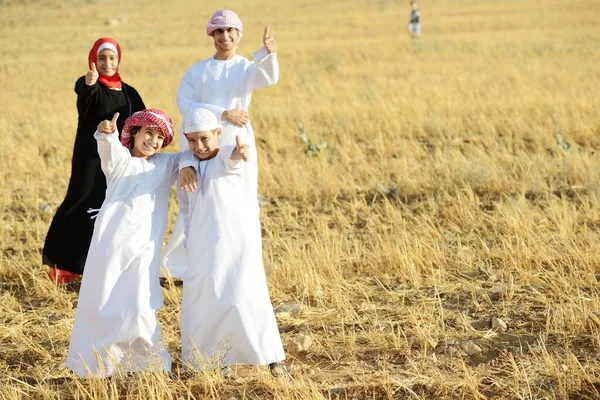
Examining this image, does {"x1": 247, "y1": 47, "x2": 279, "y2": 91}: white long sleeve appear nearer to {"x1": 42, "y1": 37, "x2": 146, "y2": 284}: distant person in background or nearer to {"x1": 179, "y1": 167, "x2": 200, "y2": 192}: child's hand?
{"x1": 42, "y1": 37, "x2": 146, "y2": 284}: distant person in background

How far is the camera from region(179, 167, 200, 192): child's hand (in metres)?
3.90

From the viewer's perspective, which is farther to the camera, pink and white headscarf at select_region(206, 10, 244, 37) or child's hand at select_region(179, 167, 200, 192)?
pink and white headscarf at select_region(206, 10, 244, 37)

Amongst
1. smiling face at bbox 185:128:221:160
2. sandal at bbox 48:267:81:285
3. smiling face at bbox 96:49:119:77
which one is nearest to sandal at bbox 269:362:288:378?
smiling face at bbox 185:128:221:160

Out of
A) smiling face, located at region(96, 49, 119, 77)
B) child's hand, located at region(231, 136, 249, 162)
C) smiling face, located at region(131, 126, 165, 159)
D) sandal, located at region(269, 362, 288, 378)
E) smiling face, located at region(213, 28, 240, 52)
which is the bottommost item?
sandal, located at region(269, 362, 288, 378)

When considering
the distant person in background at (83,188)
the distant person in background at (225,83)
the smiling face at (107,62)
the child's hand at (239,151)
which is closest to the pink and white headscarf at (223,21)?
the distant person in background at (225,83)

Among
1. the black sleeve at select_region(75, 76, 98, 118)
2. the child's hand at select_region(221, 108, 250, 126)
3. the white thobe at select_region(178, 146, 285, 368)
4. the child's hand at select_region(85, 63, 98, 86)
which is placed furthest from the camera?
the black sleeve at select_region(75, 76, 98, 118)

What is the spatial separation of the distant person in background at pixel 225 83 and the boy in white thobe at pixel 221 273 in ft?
4.61

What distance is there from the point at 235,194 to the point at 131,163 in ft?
1.76

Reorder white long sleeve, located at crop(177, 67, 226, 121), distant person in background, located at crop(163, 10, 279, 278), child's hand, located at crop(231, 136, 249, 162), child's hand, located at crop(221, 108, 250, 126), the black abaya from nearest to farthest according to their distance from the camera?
child's hand, located at crop(231, 136, 249, 162) < child's hand, located at crop(221, 108, 250, 126) < distant person in background, located at crop(163, 10, 279, 278) < white long sleeve, located at crop(177, 67, 226, 121) < the black abaya

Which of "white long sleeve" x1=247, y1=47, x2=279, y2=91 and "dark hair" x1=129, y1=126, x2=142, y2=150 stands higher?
"white long sleeve" x1=247, y1=47, x2=279, y2=91

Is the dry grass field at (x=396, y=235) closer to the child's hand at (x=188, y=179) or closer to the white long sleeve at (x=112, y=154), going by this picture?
the child's hand at (x=188, y=179)

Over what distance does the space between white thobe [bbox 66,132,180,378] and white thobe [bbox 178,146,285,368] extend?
0.18 meters

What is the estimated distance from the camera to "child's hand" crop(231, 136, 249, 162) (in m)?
3.73

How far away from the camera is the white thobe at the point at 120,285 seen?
151 inches
